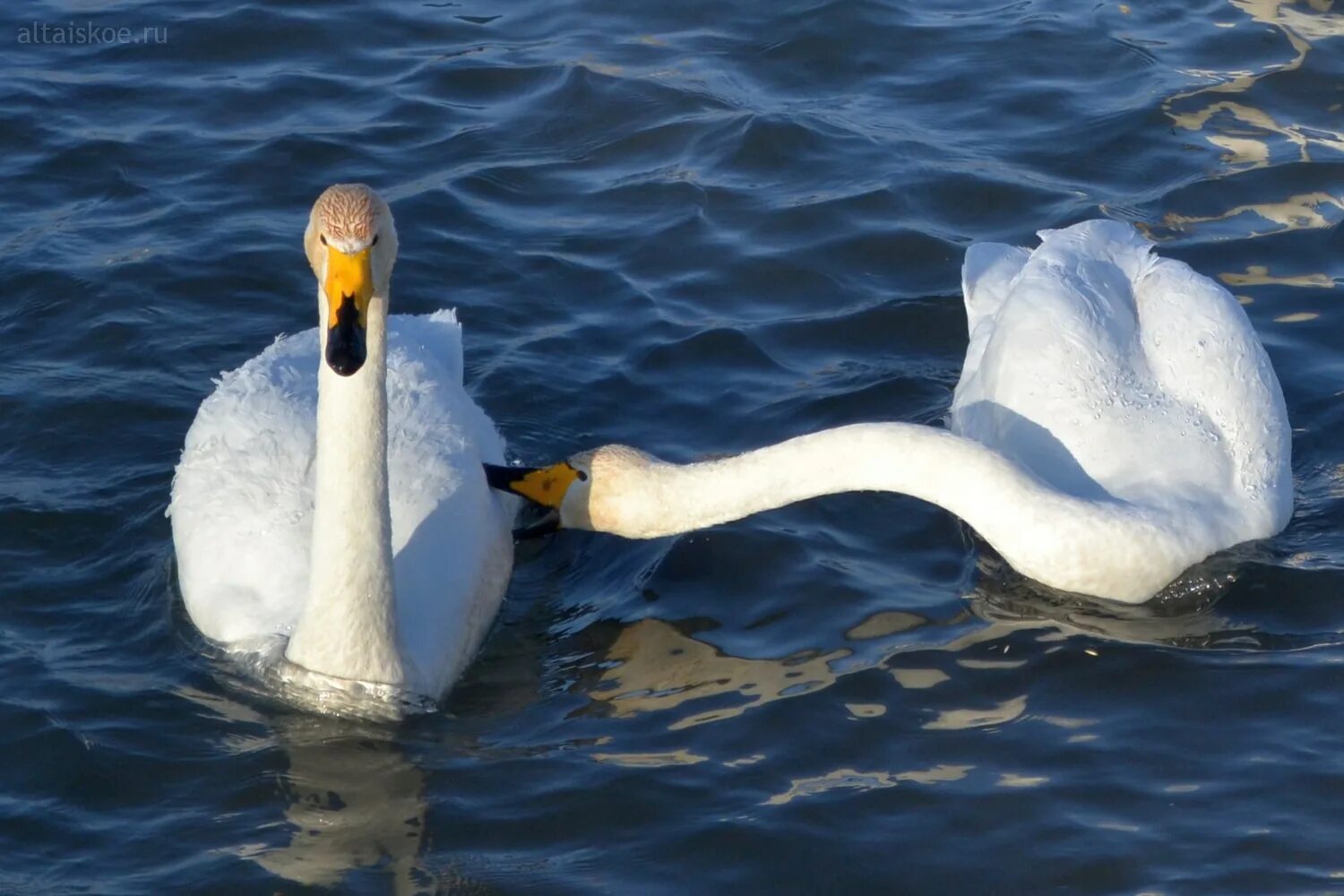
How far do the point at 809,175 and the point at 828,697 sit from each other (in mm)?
5058

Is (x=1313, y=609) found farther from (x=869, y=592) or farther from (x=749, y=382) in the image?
(x=749, y=382)

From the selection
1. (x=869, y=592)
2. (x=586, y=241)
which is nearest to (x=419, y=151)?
(x=586, y=241)

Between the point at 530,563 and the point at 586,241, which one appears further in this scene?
the point at 586,241

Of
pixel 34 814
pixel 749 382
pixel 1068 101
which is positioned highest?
pixel 1068 101

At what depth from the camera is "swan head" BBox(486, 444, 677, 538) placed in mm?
7977

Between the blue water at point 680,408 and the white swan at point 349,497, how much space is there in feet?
0.86

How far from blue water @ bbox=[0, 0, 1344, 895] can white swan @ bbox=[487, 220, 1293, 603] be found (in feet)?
1.08

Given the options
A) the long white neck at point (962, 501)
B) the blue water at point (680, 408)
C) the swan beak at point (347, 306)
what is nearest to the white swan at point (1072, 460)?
the long white neck at point (962, 501)

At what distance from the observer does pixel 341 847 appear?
21.0ft

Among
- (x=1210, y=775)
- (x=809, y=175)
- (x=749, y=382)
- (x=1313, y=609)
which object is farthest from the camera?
(x=809, y=175)

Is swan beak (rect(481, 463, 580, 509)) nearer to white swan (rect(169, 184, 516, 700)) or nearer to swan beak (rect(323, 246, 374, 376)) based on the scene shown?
white swan (rect(169, 184, 516, 700))

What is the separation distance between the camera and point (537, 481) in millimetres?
8148

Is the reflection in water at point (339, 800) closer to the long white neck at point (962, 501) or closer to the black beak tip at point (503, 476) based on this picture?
the black beak tip at point (503, 476)

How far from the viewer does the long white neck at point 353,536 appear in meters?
6.69
